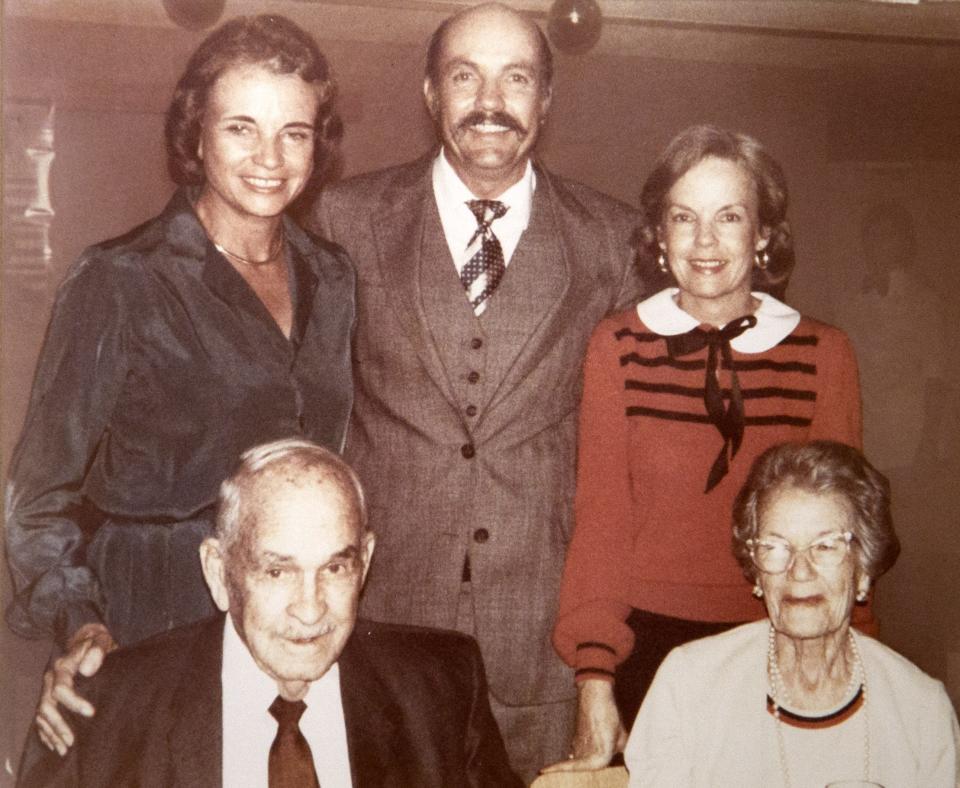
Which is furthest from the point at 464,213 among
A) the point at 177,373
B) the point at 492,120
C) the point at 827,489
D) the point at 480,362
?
the point at 827,489

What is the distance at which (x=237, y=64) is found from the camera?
7.59 ft

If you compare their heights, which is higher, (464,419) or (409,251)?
(409,251)

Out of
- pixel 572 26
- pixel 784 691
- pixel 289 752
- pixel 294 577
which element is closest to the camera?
pixel 294 577

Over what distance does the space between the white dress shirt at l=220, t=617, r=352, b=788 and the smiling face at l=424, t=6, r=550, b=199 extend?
1.00 m

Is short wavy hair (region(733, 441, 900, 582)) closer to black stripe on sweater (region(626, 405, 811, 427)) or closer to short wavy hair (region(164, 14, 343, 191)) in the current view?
black stripe on sweater (region(626, 405, 811, 427))

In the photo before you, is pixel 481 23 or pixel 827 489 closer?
pixel 827 489

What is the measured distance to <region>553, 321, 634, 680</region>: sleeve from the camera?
2377mm

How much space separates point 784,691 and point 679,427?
1.79ft

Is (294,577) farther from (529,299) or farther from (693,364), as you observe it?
(693,364)

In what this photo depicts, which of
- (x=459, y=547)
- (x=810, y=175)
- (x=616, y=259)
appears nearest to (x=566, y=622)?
(x=459, y=547)

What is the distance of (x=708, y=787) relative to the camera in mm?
2316

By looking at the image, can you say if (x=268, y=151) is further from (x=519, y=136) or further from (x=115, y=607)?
(x=115, y=607)

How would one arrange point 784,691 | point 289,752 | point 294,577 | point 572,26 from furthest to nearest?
point 572,26 < point 784,691 < point 289,752 < point 294,577

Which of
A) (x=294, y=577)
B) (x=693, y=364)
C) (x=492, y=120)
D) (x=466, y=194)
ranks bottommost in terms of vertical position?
(x=294, y=577)
